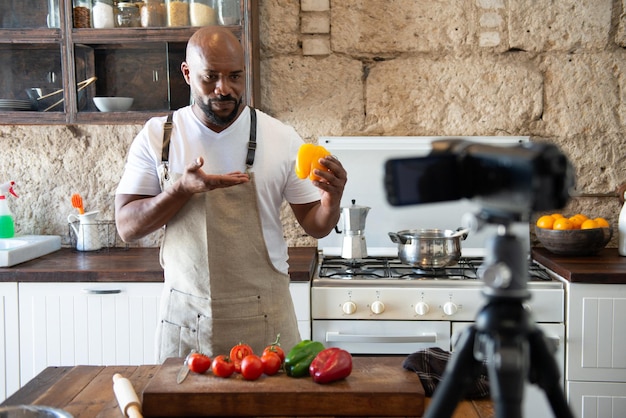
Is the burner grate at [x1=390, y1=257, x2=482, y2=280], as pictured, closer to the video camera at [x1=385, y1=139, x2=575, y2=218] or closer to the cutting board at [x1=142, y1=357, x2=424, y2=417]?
the cutting board at [x1=142, y1=357, x2=424, y2=417]

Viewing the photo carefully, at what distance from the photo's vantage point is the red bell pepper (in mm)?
1492

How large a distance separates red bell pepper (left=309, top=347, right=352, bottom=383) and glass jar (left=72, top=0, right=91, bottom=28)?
6.74 ft

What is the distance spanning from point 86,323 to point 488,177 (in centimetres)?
234

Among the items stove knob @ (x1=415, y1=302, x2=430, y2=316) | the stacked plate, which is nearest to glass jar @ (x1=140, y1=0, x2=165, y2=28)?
the stacked plate

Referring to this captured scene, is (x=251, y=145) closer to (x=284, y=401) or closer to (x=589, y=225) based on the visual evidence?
(x=284, y=401)

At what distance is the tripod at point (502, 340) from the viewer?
75cm

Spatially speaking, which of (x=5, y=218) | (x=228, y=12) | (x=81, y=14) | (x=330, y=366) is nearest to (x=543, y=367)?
(x=330, y=366)

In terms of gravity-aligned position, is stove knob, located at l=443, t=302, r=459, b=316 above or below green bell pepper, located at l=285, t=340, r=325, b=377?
below

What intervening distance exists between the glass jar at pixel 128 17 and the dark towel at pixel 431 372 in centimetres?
200

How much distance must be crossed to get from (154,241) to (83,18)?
1062 millimetres

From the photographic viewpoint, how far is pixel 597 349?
2596mm

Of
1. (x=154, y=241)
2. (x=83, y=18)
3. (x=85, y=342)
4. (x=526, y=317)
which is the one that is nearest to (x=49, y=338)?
(x=85, y=342)

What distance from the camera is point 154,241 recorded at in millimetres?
3393

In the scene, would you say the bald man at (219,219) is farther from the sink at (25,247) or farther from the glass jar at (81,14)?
the glass jar at (81,14)
